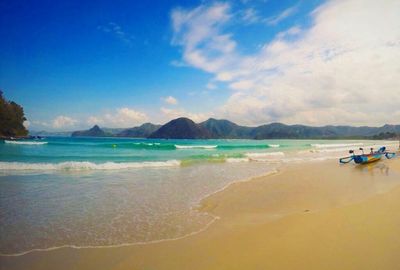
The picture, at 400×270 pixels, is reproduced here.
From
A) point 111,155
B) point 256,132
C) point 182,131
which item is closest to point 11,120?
point 111,155

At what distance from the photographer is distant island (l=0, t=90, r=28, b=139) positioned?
68.2 metres

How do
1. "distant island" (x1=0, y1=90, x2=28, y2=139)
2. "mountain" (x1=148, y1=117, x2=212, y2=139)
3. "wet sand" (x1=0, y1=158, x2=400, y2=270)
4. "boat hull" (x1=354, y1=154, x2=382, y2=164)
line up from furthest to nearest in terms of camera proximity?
1. "mountain" (x1=148, y1=117, x2=212, y2=139)
2. "distant island" (x1=0, y1=90, x2=28, y2=139)
3. "boat hull" (x1=354, y1=154, x2=382, y2=164)
4. "wet sand" (x1=0, y1=158, x2=400, y2=270)

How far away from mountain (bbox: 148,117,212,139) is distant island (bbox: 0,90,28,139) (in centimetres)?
9455

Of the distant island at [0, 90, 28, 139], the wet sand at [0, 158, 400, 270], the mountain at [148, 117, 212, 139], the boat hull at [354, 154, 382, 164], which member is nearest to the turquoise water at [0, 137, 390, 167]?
the boat hull at [354, 154, 382, 164]

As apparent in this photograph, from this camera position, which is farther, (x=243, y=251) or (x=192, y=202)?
(x=192, y=202)

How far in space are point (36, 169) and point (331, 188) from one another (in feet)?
53.3

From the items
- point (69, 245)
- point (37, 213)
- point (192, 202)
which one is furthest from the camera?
point (192, 202)

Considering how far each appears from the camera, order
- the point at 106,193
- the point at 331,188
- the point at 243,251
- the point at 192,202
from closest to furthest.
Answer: the point at 243,251, the point at 192,202, the point at 106,193, the point at 331,188

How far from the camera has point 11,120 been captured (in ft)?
234

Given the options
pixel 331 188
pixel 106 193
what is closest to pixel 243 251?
pixel 106 193

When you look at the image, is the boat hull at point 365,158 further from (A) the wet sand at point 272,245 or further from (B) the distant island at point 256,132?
(B) the distant island at point 256,132

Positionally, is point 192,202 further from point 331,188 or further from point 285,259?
point 331,188

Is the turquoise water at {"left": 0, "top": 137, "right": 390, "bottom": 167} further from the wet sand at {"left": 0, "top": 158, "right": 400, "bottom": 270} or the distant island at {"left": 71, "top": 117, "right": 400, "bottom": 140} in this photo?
the distant island at {"left": 71, "top": 117, "right": 400, "bottom": 140}

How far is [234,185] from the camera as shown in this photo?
10.4 m
